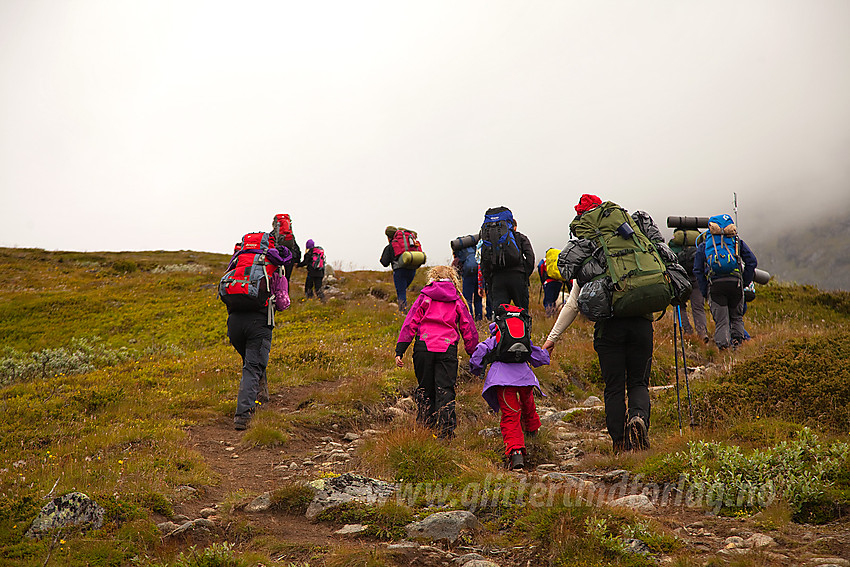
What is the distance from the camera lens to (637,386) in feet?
21.2

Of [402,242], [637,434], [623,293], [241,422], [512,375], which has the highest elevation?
[402,242]

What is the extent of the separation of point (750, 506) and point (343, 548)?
328 cm

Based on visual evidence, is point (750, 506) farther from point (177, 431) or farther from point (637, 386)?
point (177, 431)

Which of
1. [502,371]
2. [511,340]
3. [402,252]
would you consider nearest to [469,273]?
[402,252]

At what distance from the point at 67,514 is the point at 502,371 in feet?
15.0

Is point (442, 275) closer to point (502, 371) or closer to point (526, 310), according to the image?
point (526, 310)

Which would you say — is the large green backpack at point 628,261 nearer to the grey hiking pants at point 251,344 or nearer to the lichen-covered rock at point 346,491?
the lichen-covered rock at point 346,491

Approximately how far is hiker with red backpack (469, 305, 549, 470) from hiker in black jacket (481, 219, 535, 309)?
344cm

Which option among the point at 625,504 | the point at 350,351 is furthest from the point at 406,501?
the point at 350,351

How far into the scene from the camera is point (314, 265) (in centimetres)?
2016

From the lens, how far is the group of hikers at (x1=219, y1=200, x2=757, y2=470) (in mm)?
6359

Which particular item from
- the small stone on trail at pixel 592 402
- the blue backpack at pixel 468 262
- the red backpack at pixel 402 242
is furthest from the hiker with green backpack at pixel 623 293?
the red backpack at pixel 402 242

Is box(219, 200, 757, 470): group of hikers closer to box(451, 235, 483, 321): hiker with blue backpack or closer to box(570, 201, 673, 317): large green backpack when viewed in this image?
box(570, 201, 673, 317): large green backpack

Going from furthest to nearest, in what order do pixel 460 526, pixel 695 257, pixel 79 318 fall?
1. pixel 79 318
2. pixel 695 257
3. pixel 460 526
